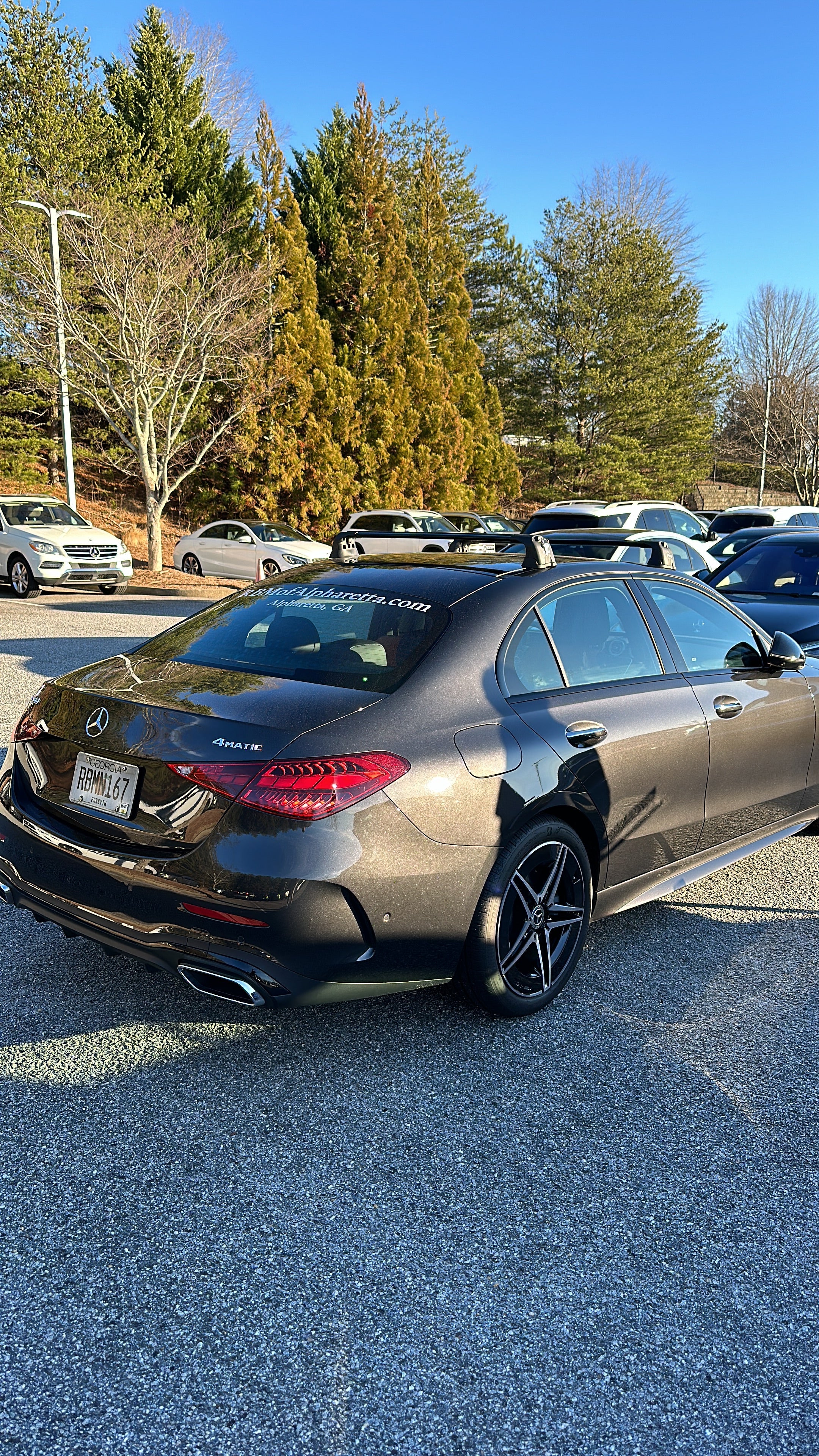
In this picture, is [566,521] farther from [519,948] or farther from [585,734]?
[519,948]

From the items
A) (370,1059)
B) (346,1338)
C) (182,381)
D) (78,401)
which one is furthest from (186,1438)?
(78,401)

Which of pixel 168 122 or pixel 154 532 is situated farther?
pixel 168 122

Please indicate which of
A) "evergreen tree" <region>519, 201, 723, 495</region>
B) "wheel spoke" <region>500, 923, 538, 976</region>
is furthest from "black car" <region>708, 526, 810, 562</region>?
"evergreen tree" <region>519, 201, 723, 495</region>

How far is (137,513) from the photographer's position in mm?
35031

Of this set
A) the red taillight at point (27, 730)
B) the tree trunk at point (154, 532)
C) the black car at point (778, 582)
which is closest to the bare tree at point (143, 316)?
the tree trunk at point (154, 532)

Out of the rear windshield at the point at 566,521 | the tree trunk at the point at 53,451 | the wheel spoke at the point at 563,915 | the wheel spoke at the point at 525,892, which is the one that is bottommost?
the wheel spoke at the point at 563,915

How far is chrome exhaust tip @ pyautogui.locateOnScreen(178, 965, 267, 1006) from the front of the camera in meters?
3.04

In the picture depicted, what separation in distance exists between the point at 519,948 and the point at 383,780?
0.90 metres

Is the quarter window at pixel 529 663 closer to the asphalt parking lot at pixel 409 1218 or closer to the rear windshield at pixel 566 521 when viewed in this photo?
the asphalt parking lot at pixel 409 1218

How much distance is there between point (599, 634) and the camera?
4.20 metres

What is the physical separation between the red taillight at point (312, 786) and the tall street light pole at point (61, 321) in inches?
825

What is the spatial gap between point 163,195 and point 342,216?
5422 millimetres

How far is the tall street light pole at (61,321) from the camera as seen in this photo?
21.8m

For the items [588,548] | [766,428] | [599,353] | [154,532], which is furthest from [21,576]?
[766,428]
